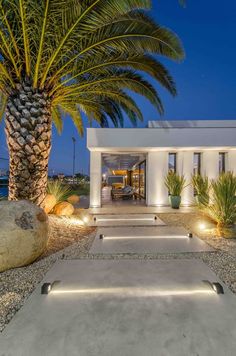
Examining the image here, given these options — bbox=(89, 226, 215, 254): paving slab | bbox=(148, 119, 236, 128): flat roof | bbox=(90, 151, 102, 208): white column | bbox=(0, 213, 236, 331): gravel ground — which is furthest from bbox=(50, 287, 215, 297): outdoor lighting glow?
bbox=(148, 119, 236, 128): flat roof

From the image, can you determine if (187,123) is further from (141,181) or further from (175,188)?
(175,188)

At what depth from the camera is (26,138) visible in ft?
14.9

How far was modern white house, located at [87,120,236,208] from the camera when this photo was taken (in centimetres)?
933

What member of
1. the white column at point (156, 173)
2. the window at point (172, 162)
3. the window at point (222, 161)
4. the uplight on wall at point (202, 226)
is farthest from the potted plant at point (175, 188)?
the uplight on wall at point (202, 226)

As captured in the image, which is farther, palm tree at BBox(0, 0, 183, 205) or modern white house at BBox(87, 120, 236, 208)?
modern white house at BBox(87, 120, 236, 208)

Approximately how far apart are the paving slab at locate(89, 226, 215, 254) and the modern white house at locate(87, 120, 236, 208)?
4.73m

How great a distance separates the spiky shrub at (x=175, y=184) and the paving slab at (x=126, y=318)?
6.60m

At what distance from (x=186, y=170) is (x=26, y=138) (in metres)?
8.13

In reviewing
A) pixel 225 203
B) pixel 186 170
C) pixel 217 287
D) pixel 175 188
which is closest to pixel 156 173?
pixel 175 188

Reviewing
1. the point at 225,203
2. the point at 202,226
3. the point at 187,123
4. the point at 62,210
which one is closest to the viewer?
the point at 225,203

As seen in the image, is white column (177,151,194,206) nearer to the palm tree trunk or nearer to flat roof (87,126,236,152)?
flat roof (87,126,236,152)

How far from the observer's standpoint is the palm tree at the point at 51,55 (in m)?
3.76

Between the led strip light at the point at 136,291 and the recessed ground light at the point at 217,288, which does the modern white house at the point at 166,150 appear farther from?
the recessed ground light at the point at 217,288

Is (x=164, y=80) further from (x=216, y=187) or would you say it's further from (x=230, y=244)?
(x=230, y=244)
